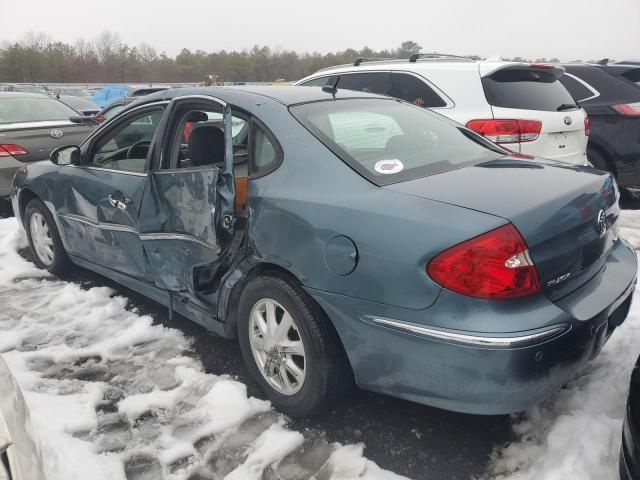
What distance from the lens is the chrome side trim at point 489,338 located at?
1.88 metres

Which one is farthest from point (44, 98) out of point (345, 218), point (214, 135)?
point (345, 218)

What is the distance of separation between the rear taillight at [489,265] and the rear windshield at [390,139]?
1.65 feet

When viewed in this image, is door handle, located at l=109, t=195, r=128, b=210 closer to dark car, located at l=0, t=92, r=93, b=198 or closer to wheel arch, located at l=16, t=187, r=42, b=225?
wheel arch, located at l=16, t=187, r=42, b=225

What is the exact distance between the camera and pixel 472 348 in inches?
75.1

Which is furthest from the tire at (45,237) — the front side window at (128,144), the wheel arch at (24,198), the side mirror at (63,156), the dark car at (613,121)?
the dark car at (613,121)

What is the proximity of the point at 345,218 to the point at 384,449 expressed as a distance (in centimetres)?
106

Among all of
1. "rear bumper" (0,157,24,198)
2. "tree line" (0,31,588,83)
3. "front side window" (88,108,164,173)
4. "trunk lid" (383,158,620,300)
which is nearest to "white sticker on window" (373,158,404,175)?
"trunk lid" (383,158,620,300)

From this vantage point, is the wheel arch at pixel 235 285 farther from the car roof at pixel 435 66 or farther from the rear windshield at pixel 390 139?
the car roof at pixel 435 66

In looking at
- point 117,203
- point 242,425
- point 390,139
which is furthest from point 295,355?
point 117,203

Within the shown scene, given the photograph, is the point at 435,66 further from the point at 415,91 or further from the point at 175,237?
the point at 175,237

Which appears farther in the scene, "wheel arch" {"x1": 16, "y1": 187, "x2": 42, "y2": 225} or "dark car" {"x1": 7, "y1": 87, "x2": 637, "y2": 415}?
"wheel arch" {"x1": 16, "y1": 187, "x2": 42, "y2": 225}

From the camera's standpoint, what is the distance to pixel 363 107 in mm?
2975

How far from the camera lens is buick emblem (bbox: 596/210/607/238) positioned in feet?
7.55

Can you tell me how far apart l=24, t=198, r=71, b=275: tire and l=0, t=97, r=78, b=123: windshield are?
282cm
